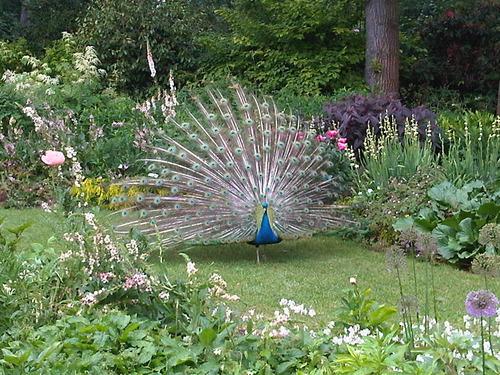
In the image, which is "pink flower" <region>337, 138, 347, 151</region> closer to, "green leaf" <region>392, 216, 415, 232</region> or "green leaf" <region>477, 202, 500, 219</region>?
"green leaf" <region>392, 216, 415, 232</region>

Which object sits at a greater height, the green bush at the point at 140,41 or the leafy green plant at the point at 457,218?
the green bush at the point at 140,41

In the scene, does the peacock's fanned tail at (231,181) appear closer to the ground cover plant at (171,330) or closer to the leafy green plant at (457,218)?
the leafy green plant at (457,218)

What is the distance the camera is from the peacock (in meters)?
7.68

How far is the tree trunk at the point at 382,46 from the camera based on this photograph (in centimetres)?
1636

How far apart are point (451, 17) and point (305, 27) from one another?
13.6ft

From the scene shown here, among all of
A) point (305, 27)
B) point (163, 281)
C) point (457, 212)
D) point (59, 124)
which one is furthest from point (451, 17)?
point (163, 281)

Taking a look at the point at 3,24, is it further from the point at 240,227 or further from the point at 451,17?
the point at 240,227

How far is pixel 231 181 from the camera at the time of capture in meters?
7.72

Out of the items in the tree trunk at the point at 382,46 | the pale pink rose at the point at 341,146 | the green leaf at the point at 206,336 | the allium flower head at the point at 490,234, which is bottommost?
the green leaf at the point at 206,336

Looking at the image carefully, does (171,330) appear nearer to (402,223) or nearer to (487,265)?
(487,265)

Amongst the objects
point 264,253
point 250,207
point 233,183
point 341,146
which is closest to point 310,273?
point 250,207

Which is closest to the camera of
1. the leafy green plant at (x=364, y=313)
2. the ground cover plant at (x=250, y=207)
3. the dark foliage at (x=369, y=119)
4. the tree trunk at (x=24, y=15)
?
the ground cover plant at (x=250, y=207)

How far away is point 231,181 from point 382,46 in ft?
31.7

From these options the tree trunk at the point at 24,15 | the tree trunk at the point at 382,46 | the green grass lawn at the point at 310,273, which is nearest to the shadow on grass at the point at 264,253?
the green grass lawn at the point at 310,273
